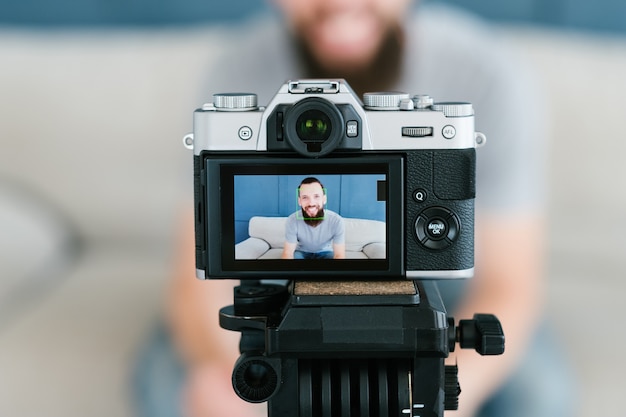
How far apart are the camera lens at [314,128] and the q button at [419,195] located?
0.22 feet

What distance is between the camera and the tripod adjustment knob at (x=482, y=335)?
23.4 inches

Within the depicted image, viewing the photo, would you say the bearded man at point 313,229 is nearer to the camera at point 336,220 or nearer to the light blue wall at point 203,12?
the camera at point 336,220

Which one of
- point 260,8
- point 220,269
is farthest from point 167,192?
point 220,269

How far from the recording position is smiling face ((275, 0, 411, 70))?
52.7 inches

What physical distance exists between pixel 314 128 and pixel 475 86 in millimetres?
866

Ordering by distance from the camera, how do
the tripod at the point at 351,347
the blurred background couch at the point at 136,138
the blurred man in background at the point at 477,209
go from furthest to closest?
1. the blurred background couch at the point at 136,138
2. the blurred man in background at the point at 477,209
3. the tripod at the point at 351,347

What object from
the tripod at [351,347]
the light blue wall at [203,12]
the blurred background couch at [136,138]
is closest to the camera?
the tripod at [351,347]

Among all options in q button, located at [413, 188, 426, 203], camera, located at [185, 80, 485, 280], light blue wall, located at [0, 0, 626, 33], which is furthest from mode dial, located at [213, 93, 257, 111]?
light blue wall, located at [0, 0, 626, 33]

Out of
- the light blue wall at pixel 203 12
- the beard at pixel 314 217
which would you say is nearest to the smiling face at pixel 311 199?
the beard at pixel 314 217

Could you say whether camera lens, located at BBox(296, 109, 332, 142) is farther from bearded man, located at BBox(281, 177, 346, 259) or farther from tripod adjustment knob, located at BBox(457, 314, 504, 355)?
tripod adjustment knob, located at BBox(457, 314, 504, 355)

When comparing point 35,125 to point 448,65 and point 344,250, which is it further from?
point 344,250

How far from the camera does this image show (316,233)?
590mm

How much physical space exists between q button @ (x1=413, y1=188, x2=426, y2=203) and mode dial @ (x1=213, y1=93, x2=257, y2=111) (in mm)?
110

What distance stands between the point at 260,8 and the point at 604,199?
782 mm
